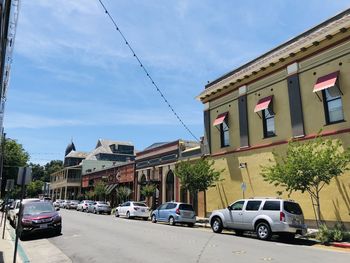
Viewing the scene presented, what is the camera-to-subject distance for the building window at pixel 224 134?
27431 millimetres

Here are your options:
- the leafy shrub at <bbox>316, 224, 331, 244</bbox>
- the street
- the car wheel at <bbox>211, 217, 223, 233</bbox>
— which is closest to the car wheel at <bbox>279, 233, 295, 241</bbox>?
the street

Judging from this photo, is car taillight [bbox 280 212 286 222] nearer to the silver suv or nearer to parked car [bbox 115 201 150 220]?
the silver suv

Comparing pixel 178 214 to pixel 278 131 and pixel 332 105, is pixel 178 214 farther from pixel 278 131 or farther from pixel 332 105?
pixel 332 105

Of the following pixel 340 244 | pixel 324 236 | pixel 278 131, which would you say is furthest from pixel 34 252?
pixel 278 131

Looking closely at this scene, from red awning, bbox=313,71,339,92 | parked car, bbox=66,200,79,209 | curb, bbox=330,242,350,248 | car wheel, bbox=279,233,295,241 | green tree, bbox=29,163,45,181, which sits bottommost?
curb, bbox=330,242,350,248

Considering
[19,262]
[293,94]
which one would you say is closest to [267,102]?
[293,94]

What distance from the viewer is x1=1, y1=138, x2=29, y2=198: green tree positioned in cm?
5034

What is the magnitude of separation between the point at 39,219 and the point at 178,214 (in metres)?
9.68

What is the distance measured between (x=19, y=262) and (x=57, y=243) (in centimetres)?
419

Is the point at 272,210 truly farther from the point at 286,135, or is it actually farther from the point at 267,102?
the point at 267,102

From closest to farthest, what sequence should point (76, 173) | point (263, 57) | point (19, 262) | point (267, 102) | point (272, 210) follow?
point (19, 262), point (272, 210), point (267, 102), point (263, 57), point (76, 173)

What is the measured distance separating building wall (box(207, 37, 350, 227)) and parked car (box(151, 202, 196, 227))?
368 centimetres

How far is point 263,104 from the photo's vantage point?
2323 cm

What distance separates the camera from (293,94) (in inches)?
847
